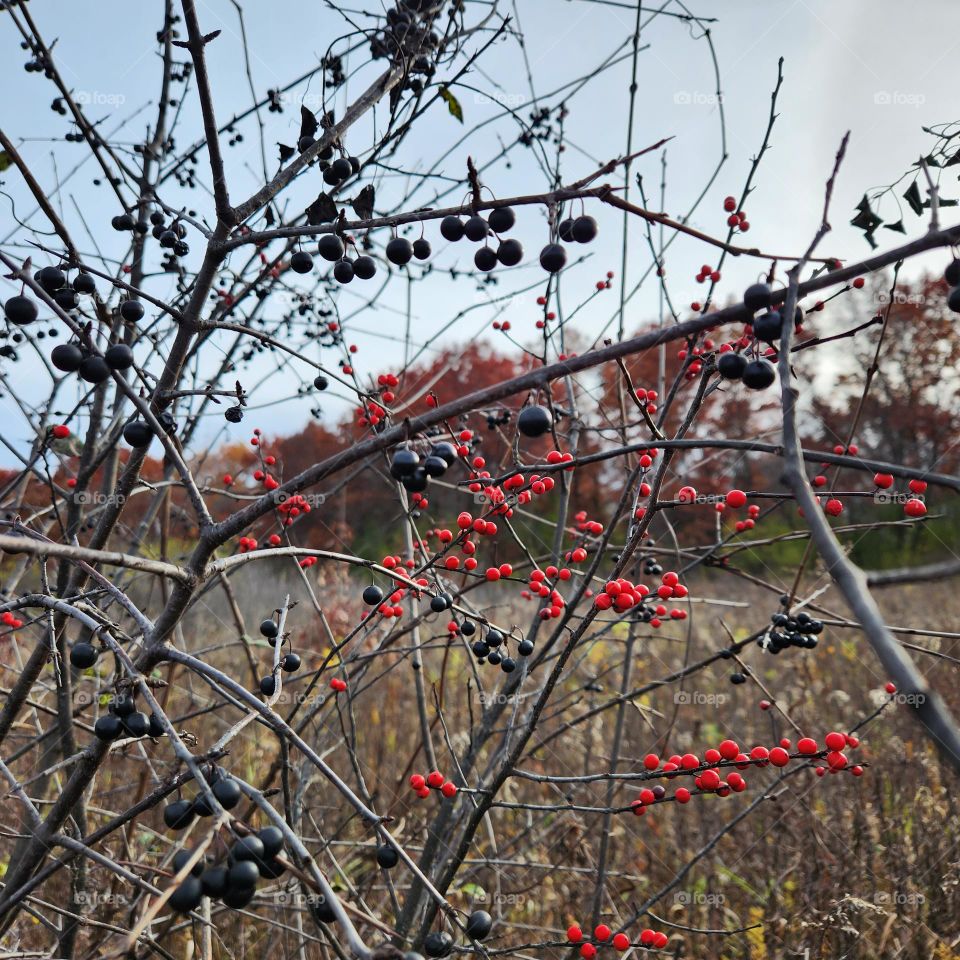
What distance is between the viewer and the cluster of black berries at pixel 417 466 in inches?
52.9

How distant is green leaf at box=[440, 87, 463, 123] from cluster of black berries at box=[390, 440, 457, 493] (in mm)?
1926

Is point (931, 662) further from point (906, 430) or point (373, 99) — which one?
point (906, 430)

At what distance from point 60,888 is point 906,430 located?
1014 inches

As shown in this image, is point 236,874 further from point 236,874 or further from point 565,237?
point 565,237

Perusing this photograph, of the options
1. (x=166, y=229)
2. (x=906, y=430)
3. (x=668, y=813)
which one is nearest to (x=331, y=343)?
(x=166, y=229)

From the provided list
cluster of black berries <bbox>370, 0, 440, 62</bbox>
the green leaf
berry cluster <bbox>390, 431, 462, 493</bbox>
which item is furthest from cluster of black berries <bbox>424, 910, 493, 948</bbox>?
the green leaf

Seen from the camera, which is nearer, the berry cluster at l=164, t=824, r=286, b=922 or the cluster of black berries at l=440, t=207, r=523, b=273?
the berry cluster at l=164, t=824, r=286, b=922

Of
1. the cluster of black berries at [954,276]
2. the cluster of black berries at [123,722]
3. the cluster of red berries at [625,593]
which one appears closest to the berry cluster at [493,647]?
the cluster of red berries at [625,593]

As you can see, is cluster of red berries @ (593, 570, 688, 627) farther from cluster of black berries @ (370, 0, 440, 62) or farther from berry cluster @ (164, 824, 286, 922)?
cluster of black berries @ (370, 0, 440, 62)

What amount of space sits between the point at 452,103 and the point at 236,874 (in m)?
2.72

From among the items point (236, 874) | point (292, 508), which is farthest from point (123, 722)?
point (292, 508)

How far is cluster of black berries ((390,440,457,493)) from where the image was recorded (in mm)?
1343

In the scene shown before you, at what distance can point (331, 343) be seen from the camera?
3.98m

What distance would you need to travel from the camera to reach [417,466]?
136cm
